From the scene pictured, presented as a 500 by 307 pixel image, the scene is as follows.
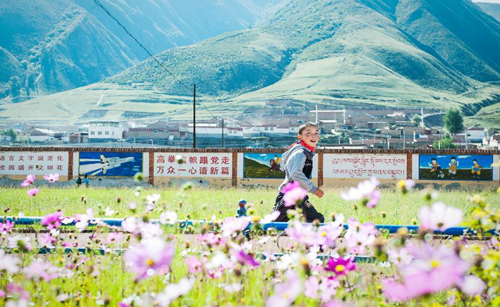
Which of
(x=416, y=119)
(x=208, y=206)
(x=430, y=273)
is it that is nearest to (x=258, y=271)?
(x=430, y=273)

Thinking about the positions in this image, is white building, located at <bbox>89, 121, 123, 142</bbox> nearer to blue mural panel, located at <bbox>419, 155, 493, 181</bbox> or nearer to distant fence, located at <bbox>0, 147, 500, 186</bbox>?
distant fence, located at <bbox>0, 147, 500, 186</bbox>

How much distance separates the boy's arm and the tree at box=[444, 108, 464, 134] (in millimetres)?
140897

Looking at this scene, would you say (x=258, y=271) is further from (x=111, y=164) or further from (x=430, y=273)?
(x=111, y=164)

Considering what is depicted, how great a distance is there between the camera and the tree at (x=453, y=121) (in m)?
139

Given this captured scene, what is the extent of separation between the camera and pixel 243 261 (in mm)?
2514

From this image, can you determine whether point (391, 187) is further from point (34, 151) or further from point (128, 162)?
point (34, 151)

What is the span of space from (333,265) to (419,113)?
523 feet

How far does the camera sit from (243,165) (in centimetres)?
2573

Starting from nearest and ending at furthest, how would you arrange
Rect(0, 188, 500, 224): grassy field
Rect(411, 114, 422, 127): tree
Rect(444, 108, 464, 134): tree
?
Rect(0, 188, 500, 224): grassy field
Rect(444, 108, 464, 134): tree
Rect(411, 114, 422, 127): tree

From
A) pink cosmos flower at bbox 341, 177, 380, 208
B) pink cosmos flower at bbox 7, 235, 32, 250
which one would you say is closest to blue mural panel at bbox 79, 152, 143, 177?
pink cosmos flower at bbox 7, 235, 32, 250

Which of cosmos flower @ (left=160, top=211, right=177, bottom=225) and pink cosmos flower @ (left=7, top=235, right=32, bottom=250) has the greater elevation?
cosmos flower @ (left=160, top=211, right=177, bottom=225)

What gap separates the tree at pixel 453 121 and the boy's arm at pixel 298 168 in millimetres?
140897

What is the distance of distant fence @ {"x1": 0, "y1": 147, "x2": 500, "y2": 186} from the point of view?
24172mm

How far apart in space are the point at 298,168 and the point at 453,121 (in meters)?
142
